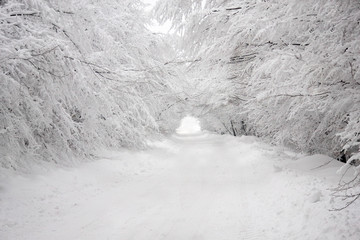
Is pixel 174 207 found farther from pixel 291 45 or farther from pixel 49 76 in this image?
pixel 291 45

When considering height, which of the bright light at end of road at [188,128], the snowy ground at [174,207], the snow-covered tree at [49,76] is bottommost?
the bright light at end of road at [188,128]

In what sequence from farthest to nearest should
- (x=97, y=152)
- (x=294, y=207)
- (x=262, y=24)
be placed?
(x=97, y=152)
(x=294, y=207)
(x=262, y=24)

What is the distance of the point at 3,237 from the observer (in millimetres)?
4504

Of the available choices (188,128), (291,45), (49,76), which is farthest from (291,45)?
(188,128)

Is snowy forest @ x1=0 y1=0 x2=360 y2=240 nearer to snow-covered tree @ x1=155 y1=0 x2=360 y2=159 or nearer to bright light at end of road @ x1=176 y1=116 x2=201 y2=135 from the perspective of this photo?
snow-covered tree @ x1=155 y1=0 x2=360 y2=159

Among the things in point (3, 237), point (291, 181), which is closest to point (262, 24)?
point (291, 181)

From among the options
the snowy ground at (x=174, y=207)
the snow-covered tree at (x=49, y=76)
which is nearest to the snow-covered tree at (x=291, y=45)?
the snowy ground at (x=174, y=207)

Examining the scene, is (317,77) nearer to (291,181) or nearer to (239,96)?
(291,181)

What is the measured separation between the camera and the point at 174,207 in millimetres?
6375

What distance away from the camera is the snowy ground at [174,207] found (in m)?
4.72

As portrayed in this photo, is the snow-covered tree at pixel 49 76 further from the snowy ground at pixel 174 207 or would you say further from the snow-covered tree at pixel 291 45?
the snow-covered tree at pixel 291 45

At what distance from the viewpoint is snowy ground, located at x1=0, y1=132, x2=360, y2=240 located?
186 inches

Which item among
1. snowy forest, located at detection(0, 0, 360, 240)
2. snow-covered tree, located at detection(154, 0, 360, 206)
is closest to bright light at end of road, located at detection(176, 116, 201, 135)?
snowy forest, located at detection(0, 0, 360, 240)

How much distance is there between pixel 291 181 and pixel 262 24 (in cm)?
414
